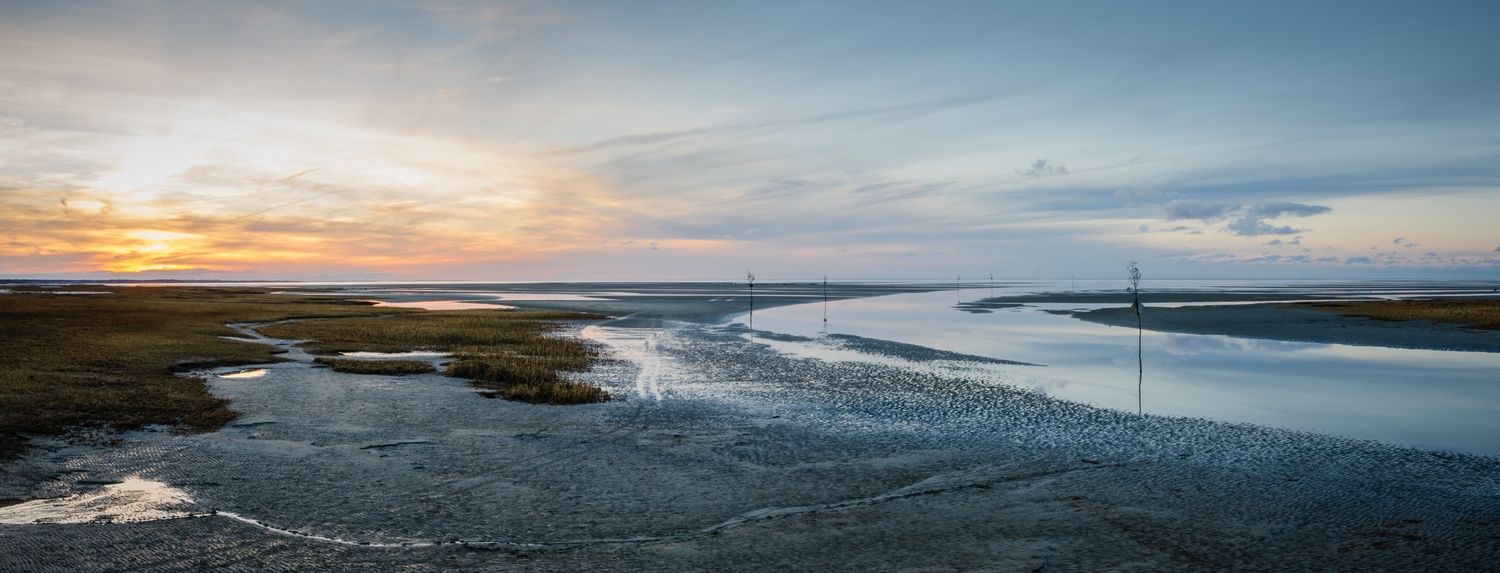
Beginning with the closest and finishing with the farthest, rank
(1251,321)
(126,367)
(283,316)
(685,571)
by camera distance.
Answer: (685,571), (126,367), (1251,321), (283,316)

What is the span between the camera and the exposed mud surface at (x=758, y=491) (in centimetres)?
777

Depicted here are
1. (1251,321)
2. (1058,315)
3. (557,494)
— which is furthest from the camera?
(1058,315)

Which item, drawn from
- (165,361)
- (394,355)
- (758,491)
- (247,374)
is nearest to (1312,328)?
(758,491)

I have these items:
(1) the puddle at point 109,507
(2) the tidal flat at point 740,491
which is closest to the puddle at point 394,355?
(2) the tidal flat at point 740,491

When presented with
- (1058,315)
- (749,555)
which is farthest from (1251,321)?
(749,555)

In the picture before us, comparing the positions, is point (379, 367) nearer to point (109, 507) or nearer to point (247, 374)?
point (247, 374)

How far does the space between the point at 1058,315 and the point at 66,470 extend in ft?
186

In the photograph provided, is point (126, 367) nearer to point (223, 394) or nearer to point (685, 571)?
point (223, 394)

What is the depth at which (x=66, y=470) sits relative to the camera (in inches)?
426

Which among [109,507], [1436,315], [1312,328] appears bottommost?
[109,507]

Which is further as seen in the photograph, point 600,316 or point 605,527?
point 600,316

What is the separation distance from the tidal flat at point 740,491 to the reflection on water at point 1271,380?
5.53 feet

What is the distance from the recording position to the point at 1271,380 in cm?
2161

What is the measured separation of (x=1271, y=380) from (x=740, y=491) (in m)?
19.5
